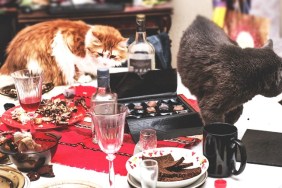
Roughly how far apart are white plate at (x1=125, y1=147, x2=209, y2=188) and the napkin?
18cm

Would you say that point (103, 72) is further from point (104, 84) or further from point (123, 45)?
point (123, 45)

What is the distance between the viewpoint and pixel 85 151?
1.46 m

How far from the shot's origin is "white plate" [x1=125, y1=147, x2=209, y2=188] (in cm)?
119

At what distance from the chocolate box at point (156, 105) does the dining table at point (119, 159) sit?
0.06 m

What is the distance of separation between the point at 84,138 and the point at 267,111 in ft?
2.38

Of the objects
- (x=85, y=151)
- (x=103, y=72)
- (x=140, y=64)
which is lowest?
(x=85, y=151)

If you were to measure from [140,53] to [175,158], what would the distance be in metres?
0.91

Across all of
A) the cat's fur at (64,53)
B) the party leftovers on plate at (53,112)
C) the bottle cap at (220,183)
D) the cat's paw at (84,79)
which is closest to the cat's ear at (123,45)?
the cat's fur at (64,53)

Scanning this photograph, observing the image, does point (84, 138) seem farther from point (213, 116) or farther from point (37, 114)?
point (213, 116)

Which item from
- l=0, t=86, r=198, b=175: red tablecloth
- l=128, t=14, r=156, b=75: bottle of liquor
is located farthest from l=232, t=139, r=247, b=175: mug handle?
l=128, t=14, r=156, b=75: bottle of liquor

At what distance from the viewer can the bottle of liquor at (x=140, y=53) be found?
203 cm

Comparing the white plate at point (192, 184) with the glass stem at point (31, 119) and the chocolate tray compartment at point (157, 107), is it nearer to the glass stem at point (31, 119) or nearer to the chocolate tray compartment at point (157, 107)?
A: the chocolate tray compartment at point (157, 107)

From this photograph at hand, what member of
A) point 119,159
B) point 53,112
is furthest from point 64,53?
point 119,159

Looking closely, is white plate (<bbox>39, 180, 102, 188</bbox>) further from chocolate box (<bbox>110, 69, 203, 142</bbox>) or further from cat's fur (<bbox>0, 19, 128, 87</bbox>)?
cat's fur (<bbox>0, 19, 128, 87</bbox>)
